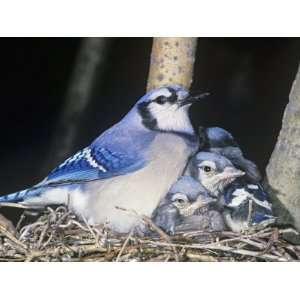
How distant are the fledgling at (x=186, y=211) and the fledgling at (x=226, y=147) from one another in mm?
161

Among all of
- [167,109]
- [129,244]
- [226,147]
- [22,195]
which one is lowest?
[129,244]

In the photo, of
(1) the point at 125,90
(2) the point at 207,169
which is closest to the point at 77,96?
(1) the point at 125,90

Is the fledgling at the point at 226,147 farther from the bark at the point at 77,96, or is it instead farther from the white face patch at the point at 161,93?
the bark at the point at 77,96

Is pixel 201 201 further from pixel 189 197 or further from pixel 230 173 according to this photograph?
pixel 230 173

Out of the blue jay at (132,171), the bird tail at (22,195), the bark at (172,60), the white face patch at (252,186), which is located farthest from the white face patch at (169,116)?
the bird tail at (22,195)

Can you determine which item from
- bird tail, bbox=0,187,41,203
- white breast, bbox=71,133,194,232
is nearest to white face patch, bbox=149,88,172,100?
white breast, bbox=71,133,194,232

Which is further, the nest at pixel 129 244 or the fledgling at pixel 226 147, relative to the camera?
the fledgling at pixel 226 147

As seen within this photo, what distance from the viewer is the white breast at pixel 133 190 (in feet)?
8.80

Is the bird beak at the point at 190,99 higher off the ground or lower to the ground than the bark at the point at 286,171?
higher

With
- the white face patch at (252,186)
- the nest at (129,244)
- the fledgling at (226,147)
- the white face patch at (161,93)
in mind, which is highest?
the white face patch at (161,93)

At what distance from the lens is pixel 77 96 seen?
109 inches

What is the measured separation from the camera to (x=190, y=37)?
2758 millimetres

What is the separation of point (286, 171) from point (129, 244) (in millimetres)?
643
